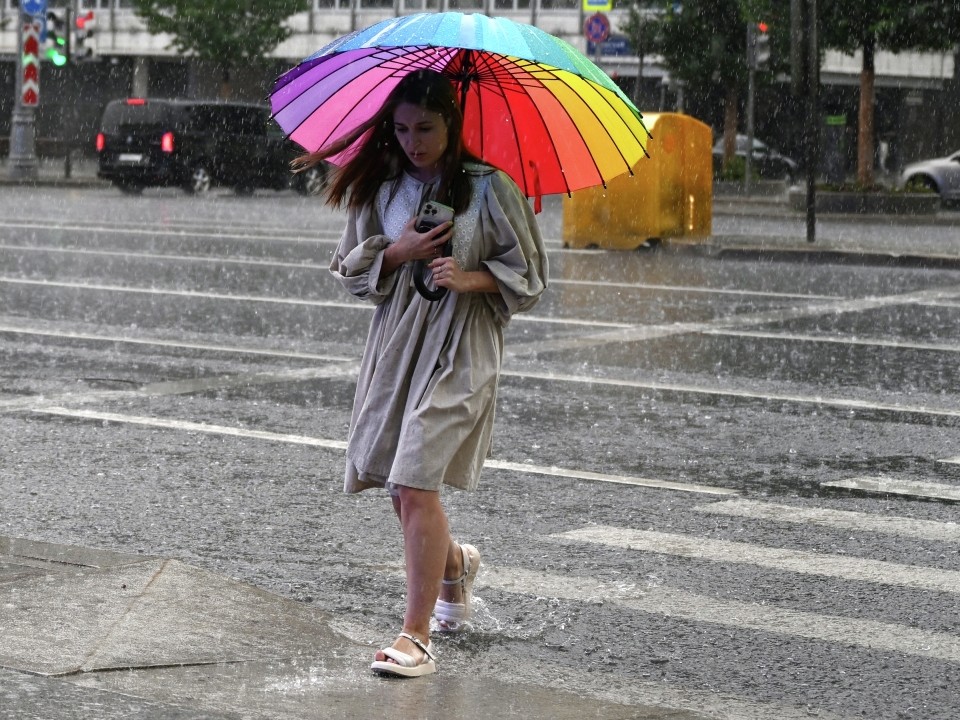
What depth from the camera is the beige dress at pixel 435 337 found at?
182 inches

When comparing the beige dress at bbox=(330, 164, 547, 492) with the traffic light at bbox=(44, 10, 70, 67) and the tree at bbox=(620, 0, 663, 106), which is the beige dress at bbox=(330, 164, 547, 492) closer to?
the traffic light at bbox=(44, 10, 70, 67)

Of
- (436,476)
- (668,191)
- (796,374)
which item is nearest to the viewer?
(436,476)

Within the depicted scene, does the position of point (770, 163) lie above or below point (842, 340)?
above

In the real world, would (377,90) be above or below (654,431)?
above

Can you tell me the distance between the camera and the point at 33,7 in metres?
33.8

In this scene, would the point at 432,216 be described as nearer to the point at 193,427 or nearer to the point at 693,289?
the point at 193,427

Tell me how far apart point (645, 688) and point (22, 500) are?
2989 mm

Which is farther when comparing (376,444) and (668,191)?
(668,191)

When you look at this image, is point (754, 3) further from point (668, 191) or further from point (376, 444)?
point (376, 444)

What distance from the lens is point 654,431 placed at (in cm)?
848

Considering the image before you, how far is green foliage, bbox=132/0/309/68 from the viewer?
51344 millimetres

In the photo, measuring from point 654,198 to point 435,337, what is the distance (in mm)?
15814

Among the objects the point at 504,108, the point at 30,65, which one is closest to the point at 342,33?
the point at 30,65

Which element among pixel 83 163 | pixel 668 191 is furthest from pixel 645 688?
pixel 83 163
